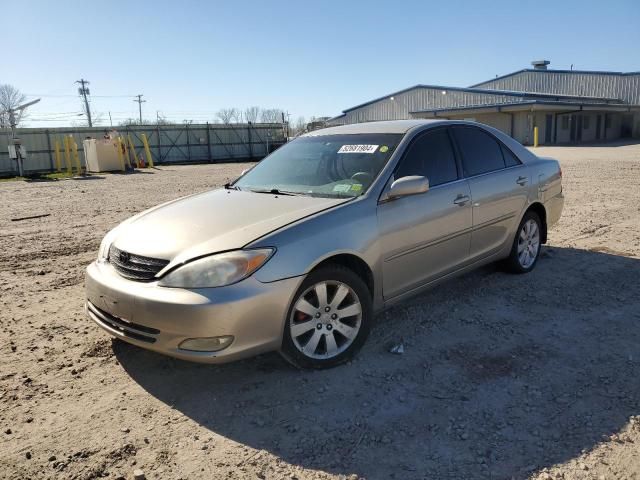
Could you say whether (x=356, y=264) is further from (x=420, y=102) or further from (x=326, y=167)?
(x=420, y=102)

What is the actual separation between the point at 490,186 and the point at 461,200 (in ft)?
1.83

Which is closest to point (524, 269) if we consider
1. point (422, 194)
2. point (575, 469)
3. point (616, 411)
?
point (422, 194)

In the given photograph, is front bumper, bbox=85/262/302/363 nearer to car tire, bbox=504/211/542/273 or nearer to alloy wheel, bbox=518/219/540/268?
car tire, bbox=504/211/542/273

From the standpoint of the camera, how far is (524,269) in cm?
547

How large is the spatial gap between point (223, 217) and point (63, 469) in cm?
178

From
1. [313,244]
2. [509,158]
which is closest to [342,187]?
[313,244]

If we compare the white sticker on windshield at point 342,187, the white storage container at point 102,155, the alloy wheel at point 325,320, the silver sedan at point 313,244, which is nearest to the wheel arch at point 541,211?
the silver sedan at point 313,244

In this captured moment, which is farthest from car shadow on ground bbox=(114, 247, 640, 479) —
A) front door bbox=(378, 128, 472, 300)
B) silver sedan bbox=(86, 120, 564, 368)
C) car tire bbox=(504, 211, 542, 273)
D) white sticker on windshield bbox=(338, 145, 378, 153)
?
white sticker on windshield bbox=(338, 145, 378, 153)

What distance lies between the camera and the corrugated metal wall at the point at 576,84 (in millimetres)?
47281

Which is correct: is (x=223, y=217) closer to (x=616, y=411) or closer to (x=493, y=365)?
(x=493, y=365)

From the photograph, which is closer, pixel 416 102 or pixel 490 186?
pixel 490 186

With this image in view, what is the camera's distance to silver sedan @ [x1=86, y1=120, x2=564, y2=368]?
308cm

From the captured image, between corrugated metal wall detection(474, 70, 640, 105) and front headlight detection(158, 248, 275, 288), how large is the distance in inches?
2135

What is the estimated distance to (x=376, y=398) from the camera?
10.4 ft
